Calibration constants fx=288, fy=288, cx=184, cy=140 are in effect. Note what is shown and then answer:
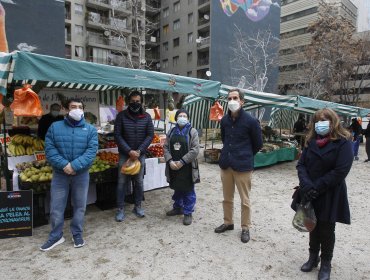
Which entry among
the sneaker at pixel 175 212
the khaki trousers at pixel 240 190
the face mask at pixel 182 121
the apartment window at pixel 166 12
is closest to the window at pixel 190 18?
the apartment window at pixel 166 12

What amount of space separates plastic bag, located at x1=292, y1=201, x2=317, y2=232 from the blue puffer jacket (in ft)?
8.27

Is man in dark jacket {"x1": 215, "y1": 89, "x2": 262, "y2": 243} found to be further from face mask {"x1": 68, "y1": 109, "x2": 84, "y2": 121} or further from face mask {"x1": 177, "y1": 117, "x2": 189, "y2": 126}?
face mask {"x1": 68, "y1": 109, "x2": 84, "y2": 121}

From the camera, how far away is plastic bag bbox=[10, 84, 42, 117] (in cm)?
349

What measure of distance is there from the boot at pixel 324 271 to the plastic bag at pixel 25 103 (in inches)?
144

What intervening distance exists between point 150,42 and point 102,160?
3528 cm

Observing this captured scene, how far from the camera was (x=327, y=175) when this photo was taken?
2.79m

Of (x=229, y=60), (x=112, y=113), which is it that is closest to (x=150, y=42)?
(x=229, y=60)

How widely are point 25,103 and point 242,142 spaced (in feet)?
9.10

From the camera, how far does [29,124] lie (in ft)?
20.4

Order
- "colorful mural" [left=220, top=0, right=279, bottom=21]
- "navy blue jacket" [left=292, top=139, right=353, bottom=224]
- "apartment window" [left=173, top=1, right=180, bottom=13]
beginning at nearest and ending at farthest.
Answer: "navy blue jacket" [left=292, top=139, right=353, bottom=224]
"colorful mural" [left=220, top=0, right=279, bottom=21]
"apartment window" [left=173, top=1, right=180, bottom=13]

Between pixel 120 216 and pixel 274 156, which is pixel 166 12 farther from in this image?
pixel 120 216

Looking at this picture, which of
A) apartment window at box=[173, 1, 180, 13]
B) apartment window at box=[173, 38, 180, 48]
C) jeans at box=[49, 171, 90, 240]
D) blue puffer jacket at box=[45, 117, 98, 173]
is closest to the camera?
blue puffer jacket at box=[45, 117, 98, 173]

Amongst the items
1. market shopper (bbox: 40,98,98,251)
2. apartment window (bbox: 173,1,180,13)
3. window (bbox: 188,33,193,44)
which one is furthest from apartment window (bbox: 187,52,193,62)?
market shopper (bbox: 40,98,98,251)

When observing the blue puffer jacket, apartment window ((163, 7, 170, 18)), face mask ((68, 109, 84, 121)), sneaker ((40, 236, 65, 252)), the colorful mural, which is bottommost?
sneaker ((40, 236, 65, 252))
